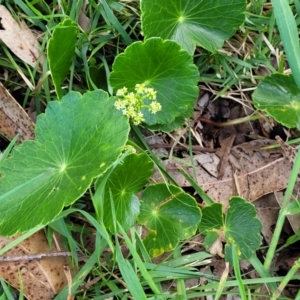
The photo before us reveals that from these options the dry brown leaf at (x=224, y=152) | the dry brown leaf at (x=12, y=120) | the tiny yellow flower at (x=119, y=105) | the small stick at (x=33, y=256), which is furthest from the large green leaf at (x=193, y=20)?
the small stick at (x=33, y=256)

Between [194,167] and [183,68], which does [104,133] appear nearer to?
[183,68]

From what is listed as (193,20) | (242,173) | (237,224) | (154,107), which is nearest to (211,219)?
(237,224)

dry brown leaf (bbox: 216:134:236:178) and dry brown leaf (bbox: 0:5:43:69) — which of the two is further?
dry brown leaf (bbox: 216:134:236:178)

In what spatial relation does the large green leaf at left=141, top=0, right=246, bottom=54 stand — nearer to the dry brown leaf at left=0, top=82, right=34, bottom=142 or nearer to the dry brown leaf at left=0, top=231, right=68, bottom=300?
the dry brown leaf at left=0, top=82, right=34, bottom=142

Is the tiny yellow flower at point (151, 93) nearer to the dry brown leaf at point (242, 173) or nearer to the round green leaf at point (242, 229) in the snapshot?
the dry brown leaf at point (242, 173)

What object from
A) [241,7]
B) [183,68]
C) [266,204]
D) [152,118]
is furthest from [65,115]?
[266,204]

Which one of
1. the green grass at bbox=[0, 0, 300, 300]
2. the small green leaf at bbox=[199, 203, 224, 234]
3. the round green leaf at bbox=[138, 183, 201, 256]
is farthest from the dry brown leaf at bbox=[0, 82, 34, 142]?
the small green leaf at bbox=[199, 203, 224, 234]
